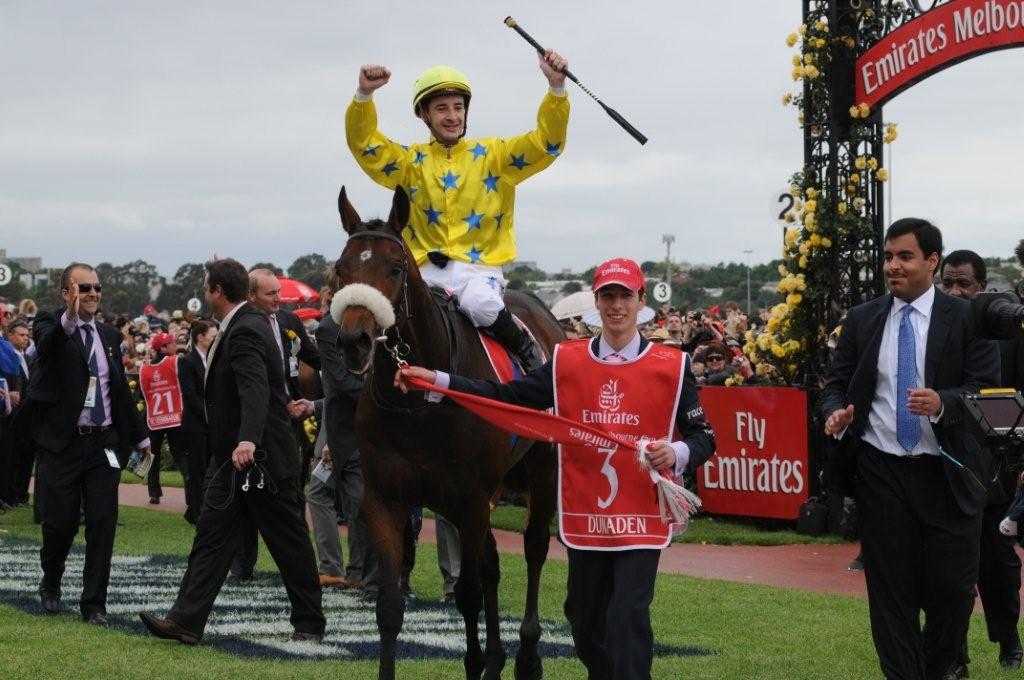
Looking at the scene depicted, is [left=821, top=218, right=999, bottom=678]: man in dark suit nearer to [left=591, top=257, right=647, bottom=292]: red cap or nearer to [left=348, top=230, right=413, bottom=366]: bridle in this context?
[left=591, top=257, right=647, bottom=292]: red cap

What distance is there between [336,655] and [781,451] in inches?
277

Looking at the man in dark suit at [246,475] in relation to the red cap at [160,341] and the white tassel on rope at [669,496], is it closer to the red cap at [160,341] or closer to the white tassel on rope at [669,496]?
the white tassel on rope at [669,496]

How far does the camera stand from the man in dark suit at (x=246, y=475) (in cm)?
806

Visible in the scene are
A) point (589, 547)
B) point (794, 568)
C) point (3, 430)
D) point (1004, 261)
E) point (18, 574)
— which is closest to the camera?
point (589, 547)

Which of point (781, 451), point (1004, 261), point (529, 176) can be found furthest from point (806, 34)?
point (1004, 261)

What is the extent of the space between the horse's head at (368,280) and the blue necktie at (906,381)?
7.01ft

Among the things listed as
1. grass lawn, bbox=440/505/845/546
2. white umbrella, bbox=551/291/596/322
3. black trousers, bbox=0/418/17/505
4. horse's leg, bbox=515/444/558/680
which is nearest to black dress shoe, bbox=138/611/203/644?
horse's leg, bbox=515/444/558/680

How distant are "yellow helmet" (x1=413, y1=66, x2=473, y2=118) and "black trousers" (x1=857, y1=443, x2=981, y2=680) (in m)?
2.97

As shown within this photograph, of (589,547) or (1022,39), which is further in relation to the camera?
(1022,39)

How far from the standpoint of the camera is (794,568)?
38.4 ft

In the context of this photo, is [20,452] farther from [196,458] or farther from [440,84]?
[440,84]

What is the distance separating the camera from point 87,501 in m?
8.92

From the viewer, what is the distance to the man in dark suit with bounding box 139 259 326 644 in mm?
8062

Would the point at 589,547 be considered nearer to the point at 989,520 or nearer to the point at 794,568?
the point at 989,520
